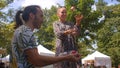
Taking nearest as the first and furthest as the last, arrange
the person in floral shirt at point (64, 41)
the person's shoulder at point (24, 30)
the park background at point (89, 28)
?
the person's shoulder at point (24, 30) → the person in floral shirt at point (64, 41) → the park background at point (89, 28)

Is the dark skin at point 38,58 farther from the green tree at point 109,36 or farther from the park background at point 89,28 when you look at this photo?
the green tree at point 109,36

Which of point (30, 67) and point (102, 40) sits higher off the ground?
point (30, 67)

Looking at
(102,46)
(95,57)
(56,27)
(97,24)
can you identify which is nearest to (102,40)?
(102,46)

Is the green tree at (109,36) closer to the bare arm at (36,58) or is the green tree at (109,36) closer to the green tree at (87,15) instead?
the green tree at (87,15)

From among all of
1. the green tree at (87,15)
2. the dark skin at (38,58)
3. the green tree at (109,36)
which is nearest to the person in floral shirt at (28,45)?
the dark skin at (38,58)

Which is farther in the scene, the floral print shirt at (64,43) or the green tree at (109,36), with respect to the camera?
the green tree at (109,36)

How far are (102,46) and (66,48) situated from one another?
40.5 metres

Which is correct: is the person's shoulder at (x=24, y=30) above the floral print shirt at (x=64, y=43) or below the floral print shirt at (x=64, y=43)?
above

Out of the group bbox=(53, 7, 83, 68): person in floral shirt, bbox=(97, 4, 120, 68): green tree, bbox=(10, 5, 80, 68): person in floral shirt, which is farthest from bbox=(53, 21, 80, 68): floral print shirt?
bbox=(97, 4, 120, 68): green tree

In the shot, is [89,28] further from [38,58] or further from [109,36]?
[38,58]

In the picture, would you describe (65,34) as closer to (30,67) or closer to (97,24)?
(30,67)

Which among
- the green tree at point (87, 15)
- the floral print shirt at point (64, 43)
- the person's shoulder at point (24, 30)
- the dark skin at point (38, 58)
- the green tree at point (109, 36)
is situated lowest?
the green tree at point (109, 36)

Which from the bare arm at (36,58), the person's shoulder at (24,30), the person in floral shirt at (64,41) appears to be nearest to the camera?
the bare arm at (36,58)

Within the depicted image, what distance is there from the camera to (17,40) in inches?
124
